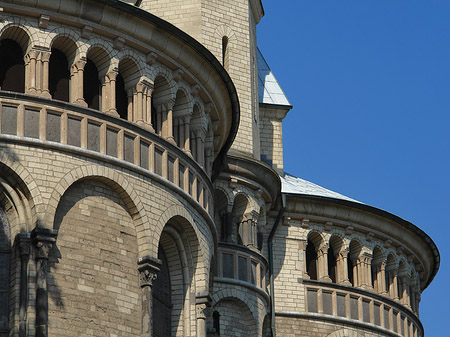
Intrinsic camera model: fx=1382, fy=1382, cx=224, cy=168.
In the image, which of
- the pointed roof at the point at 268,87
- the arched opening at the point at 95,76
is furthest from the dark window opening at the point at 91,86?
the pointed roof at the point at 268,87

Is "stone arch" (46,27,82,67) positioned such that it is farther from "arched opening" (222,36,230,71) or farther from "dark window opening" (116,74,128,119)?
"arched opening" (222,36,230,71)

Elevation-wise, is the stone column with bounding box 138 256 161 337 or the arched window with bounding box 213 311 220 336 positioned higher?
the arched window with bounding box 213 311 220 336

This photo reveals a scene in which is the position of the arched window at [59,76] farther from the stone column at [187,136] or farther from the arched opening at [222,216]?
the arched opening at [222,216]

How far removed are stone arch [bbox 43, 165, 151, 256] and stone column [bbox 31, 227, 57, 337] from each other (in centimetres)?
34

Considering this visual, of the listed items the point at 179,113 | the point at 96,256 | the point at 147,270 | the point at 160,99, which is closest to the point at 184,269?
the point at 147,270

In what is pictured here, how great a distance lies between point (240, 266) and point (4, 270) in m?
12.0

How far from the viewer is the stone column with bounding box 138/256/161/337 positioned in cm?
3225

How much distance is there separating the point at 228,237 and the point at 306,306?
5.42m

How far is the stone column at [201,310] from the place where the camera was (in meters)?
34.9

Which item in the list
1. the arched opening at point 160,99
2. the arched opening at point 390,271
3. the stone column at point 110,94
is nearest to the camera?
the stone column at point 110,94

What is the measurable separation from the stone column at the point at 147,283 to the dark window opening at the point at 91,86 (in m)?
4.00

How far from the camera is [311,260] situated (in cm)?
4778

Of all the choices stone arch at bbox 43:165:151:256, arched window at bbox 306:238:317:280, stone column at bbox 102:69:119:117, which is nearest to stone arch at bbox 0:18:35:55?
stone column at bbox 102:69:119:117

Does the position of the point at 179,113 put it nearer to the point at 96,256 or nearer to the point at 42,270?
the point at 96,256
